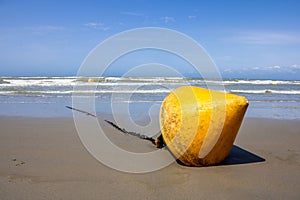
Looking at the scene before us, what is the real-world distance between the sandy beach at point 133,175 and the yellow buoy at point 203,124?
0.71ft

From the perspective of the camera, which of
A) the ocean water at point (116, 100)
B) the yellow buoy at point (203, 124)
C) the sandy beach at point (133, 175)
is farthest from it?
the ocean water at point (116, 100)

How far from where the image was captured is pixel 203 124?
3523 mm

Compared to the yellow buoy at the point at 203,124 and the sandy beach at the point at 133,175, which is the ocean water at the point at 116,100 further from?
the yellow buoy at the point at 203,124

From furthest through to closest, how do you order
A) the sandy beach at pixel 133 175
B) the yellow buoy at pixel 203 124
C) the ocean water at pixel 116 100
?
the ocean water at pixel 116 100
the yellow buoy at pixel 203 124
the sandy beach at pixel 133 175

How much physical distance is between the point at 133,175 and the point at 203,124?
3.49 ft

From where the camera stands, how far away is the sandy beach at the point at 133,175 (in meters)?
3.04

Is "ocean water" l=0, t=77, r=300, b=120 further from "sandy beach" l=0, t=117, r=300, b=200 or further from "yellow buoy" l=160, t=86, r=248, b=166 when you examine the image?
"yellow buoy" l=160, t=86, r=248, b=166

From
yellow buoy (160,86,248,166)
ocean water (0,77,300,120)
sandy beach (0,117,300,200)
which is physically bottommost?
sandy beach (0,117,300,200)

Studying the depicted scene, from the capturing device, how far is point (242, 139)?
18.6 ft

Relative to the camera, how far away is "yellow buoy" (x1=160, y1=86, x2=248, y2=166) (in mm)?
3510

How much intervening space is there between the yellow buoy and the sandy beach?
0.22m

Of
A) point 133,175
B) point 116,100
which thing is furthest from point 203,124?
point 116,100

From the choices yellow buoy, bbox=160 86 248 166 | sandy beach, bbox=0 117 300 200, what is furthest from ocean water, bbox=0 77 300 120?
yellow buoy, bbox=160 86 248 166

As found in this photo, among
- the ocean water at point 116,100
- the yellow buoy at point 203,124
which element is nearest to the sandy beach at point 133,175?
the yellow buoy at point 203,124
